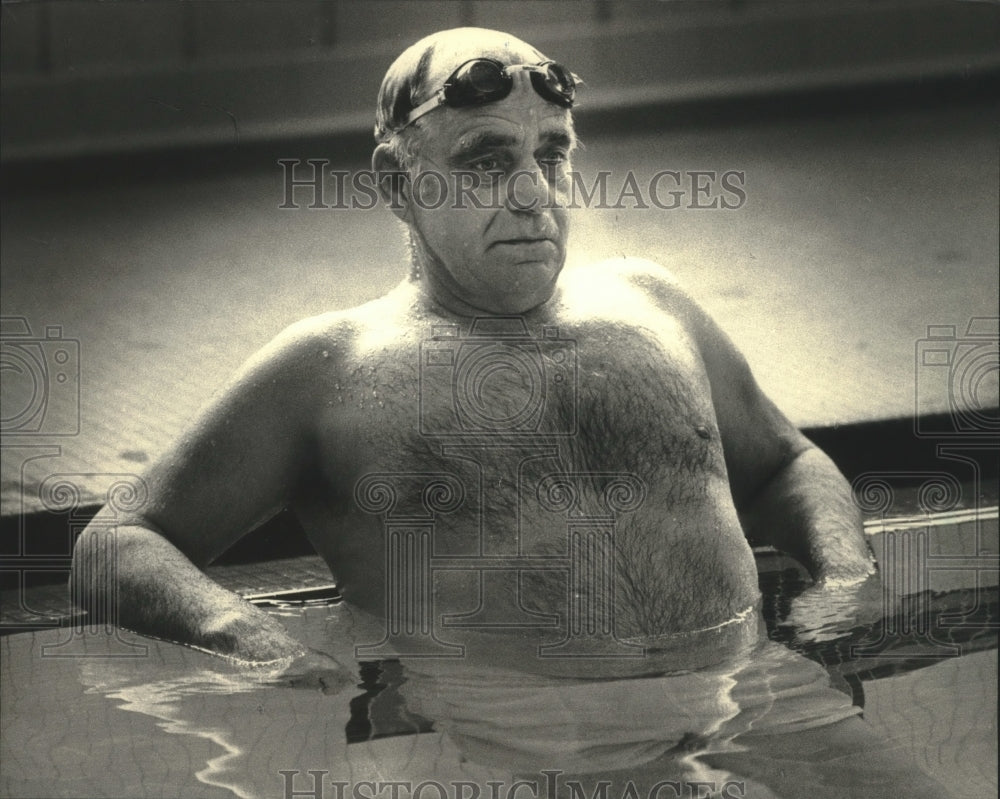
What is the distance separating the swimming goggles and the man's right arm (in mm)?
273

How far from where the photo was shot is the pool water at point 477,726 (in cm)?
170

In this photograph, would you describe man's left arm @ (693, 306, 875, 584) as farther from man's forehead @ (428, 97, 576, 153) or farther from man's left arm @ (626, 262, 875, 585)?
man's forehead @ (428, 97, 576, 153)

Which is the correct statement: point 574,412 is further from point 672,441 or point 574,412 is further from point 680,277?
point 680,277

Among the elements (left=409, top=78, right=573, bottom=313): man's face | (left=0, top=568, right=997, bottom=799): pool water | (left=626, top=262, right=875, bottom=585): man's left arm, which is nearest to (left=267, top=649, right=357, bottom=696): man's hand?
(left=0, top=568, right=997, bottom=799): pool water

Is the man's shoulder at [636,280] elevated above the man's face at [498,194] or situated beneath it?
situated beneath

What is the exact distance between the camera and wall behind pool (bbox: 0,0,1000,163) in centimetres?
208

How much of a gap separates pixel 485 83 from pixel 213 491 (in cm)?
47

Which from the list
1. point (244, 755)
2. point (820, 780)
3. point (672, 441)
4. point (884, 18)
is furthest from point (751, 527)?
point (884, 18)

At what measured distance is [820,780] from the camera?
1724mm

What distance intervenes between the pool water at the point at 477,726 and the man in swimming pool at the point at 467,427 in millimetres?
51

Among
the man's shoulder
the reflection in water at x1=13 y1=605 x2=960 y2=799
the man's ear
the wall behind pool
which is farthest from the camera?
the wall behind pool

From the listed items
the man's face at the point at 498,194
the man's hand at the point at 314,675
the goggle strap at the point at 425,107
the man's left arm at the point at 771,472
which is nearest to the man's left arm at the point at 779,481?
the man's left arm at the point at 771,472

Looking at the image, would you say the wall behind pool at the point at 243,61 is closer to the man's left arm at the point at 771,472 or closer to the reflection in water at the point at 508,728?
the man's left arm at the point at 771,472

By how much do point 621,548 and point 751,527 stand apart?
256mm
